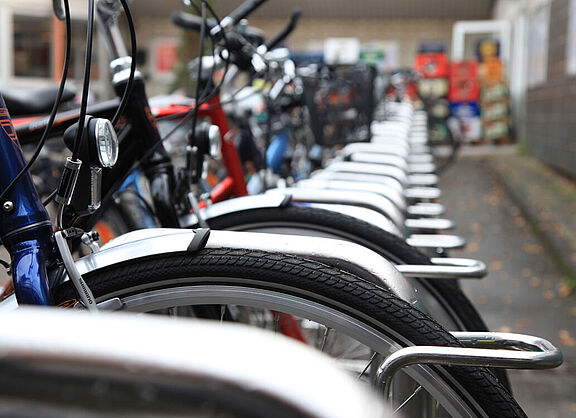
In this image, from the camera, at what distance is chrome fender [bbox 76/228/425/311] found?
124 centimetres

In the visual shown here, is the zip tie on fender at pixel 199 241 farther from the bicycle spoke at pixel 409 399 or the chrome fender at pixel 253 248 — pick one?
the bicycle spoke at pixel 409 399

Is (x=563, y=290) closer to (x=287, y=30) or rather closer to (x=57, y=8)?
(x=287, y=30)

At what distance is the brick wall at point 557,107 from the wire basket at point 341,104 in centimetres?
411

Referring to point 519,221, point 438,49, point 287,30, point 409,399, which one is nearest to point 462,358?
point 409,399

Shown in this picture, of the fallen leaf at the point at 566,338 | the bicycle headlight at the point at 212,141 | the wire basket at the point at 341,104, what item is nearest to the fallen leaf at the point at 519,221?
the wire basket at the point at 341,104

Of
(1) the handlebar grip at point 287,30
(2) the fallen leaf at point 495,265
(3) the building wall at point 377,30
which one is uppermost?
(3) the building wall at point 377,30

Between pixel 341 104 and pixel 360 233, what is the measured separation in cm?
365

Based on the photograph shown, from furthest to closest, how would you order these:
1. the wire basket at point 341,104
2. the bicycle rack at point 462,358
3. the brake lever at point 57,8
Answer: the wire basket at point 341,104 → the brake lever at point 57,8 → the bicycle rack at point 462,358

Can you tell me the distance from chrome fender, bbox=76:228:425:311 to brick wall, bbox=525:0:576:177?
777 cm

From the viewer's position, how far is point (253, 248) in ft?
4.09

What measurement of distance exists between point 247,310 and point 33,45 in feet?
42.7

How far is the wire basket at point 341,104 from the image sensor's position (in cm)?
501

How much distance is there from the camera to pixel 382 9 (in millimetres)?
19906

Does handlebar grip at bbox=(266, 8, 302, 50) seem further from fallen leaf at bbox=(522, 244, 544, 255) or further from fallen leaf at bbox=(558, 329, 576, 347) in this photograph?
fallen leaf at bbox=(522, 244, 544, 255)
